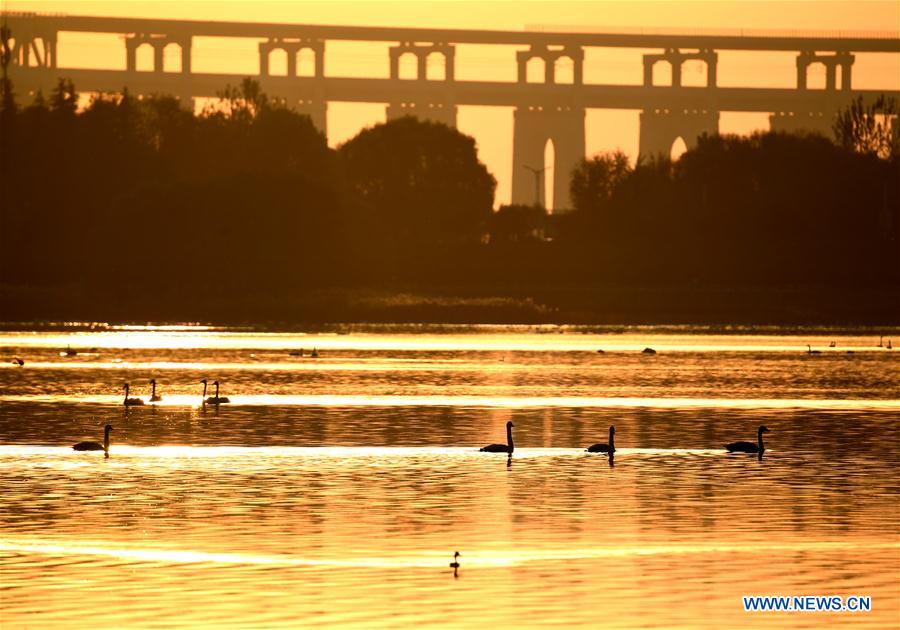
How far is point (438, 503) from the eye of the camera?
35.5 m

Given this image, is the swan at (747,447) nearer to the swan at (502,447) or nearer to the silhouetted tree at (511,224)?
the swan at (502,447)

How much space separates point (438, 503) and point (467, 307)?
9542 centimetres

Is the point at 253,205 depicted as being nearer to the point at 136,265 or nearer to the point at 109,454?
the point at 136,265

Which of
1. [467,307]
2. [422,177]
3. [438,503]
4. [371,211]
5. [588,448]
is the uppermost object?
[422,177]

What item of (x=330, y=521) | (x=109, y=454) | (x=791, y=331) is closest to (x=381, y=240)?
(x=791, y=331)

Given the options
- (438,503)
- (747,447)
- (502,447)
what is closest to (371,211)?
(747,447)

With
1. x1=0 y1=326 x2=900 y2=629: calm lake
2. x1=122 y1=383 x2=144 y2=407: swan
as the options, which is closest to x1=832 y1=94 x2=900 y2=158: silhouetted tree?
x1=0 y1=326 x2=900 y2=629: calm lake

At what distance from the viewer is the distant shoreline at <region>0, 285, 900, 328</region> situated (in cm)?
12575

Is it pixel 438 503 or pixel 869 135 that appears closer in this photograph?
pixel 438 503

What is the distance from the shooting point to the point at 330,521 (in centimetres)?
3303

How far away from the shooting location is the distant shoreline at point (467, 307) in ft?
413

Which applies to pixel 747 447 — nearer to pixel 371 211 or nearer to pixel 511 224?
pixel 371 211

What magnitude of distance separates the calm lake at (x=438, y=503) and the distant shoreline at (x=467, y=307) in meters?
53.3

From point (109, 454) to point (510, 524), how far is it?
12763mm
